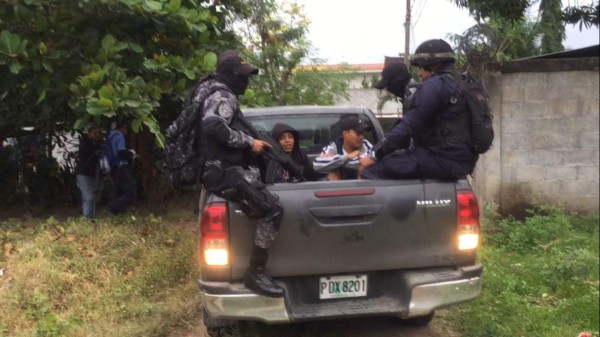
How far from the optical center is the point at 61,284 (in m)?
5.36

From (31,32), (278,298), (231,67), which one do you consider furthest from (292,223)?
(31,32)

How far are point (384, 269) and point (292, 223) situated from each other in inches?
24.1

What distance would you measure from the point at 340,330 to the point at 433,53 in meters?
2.04

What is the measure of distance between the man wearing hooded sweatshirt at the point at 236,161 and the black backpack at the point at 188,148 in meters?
0.05

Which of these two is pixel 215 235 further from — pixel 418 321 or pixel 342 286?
pixel 418 321

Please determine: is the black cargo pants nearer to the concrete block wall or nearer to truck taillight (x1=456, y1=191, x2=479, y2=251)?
truck taillight (x1=456, y1=191, x2=479, y2=251)

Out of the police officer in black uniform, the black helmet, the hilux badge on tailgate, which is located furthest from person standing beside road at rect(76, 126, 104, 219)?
the hilux badge on tailgate

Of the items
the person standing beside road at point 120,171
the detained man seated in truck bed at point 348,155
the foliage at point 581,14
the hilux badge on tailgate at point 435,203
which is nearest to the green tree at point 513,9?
the foliage at point 581,14

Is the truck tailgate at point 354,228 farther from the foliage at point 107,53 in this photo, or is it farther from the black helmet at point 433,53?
the foliage at point 107,53

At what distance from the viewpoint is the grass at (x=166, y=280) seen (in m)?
4.51

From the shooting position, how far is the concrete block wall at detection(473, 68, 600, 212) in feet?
21.3

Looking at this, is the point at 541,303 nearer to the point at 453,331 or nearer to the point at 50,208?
the point at 453,331

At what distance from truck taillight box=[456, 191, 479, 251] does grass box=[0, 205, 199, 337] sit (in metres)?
2.26

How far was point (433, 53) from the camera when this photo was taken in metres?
4.05
